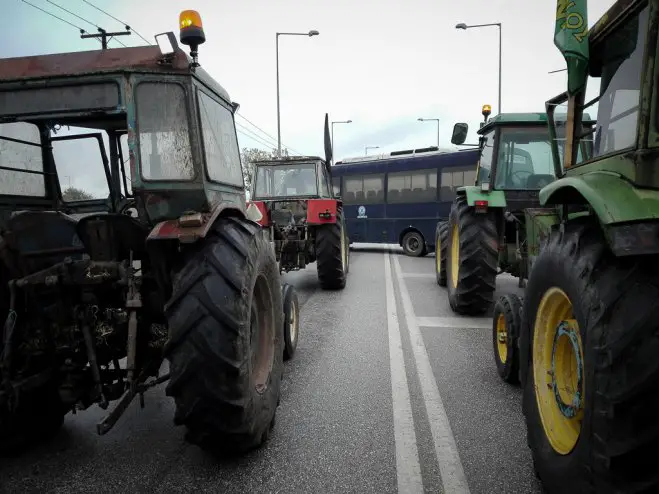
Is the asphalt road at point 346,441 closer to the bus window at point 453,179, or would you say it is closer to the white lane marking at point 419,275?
the white lane marking at point 419,275

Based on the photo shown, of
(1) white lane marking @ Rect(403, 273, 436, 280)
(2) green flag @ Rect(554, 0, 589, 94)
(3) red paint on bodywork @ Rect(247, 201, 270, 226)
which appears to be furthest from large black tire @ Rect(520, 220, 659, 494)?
(1) white lane marking @ Rect(403, 273, 436, 280)

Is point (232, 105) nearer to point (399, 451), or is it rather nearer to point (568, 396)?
point (399, 451)

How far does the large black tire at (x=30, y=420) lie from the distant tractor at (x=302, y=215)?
15.8 ft

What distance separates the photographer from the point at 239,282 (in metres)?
2.44

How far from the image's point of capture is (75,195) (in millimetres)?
3498

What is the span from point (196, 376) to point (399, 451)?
1.37 meters

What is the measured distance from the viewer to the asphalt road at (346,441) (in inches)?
100

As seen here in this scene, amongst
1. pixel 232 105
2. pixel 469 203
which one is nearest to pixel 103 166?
pixel 232 105

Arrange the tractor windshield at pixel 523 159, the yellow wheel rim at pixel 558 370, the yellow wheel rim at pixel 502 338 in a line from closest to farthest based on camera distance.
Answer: the yellow wheel rim at pixel 558 370
the yellow wheel rim at pixel 502 338
the tractor windshield at pixel 523 159

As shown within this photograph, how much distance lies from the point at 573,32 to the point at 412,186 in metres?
13.3

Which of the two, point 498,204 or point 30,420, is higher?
point 498,204

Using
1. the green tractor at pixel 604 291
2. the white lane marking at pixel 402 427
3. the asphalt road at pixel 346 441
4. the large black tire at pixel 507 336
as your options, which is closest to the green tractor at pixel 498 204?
the asphalt road at pixel 346 441

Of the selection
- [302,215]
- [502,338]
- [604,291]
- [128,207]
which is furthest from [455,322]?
[604,291]

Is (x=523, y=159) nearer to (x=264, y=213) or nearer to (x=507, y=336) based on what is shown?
(x=507, y=336)
